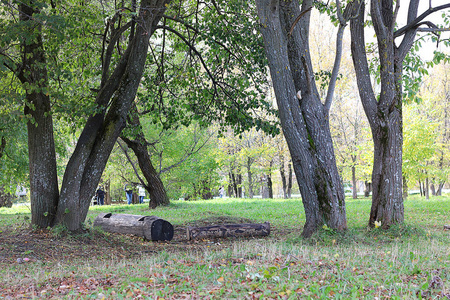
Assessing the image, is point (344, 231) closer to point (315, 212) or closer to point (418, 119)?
point (315, 212)

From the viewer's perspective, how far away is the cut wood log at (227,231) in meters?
9.28

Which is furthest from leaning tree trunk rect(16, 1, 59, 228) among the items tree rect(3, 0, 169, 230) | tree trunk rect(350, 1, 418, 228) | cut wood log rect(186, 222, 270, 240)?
tree trunk rect(350, 1, 418, 228)

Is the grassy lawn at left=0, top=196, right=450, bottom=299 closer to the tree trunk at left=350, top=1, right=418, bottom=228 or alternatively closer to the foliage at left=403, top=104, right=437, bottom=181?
the tree trunk at left=350, top=1, right=418, bottom=228

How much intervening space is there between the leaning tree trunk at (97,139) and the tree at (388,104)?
499 centimetres

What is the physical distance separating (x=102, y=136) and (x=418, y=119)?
57.7 ft

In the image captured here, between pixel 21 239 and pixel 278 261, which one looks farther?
pixel 21 239

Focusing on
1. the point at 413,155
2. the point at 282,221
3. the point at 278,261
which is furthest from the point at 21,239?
the point at 413,155

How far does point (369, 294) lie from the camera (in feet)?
11.7

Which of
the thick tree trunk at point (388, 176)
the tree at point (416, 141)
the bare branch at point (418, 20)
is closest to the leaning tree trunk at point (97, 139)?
the bare branch at point (418, 20)

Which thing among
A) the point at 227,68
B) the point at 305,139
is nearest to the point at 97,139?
the point at 227,68

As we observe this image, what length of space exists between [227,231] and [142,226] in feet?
6.82

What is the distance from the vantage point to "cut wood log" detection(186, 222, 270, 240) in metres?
9.28

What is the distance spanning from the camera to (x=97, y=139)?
845 cm

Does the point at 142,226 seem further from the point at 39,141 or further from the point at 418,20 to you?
the point at 418,20
